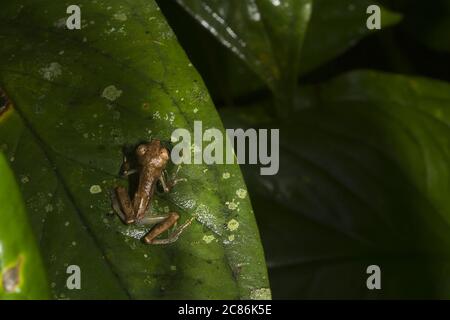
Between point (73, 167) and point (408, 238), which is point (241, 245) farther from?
point (408, 238)

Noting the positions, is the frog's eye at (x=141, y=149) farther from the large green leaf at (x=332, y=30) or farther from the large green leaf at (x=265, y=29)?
the large green leaf at (x=332, y=30)

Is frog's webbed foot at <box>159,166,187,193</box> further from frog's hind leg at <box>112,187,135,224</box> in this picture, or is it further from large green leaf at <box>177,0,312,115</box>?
large green leaf at <box>177,0,312,115</box>

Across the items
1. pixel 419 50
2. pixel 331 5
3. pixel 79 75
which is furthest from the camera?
pixel 419 50

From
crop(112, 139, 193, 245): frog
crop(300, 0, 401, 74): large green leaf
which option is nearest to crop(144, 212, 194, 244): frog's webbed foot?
→ crop(112, 139, 193, 245): frog

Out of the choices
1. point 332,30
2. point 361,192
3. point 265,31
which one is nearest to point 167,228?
point 265,31

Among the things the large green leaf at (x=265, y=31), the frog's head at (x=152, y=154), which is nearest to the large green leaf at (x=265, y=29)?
the large green leaf at (x=265, y=31)

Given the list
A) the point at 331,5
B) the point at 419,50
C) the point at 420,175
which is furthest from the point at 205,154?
the point at 419,50
